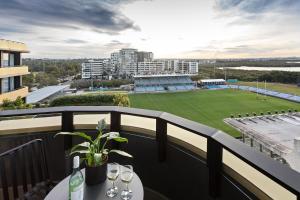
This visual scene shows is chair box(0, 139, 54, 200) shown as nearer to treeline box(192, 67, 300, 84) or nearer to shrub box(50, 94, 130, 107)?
shrub box(50, 94, 130, 107)

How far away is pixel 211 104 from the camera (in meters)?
23.2

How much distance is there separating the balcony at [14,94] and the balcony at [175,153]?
28.6ft

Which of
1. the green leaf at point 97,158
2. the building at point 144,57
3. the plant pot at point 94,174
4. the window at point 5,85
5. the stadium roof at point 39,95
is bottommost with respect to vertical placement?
the plant pot at point 94,174

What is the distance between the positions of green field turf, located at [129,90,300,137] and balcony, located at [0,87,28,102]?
6423 mm

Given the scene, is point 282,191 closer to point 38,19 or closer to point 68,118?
point 68,118

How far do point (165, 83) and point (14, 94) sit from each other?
13551mm

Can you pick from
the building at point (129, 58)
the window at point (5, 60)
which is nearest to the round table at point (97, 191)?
the window at point (5, 60)

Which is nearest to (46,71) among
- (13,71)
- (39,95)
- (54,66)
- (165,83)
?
(54,66)

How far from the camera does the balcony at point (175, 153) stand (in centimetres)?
100

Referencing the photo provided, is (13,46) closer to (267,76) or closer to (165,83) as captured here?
(267,76)

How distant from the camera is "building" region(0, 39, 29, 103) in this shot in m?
9.43

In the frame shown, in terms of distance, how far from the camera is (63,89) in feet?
40.2

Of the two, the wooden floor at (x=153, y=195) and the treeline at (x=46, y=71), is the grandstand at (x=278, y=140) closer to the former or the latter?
the wooden floor at (x=153, y=195)

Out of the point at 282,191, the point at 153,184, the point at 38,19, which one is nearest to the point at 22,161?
the point at 153,184
